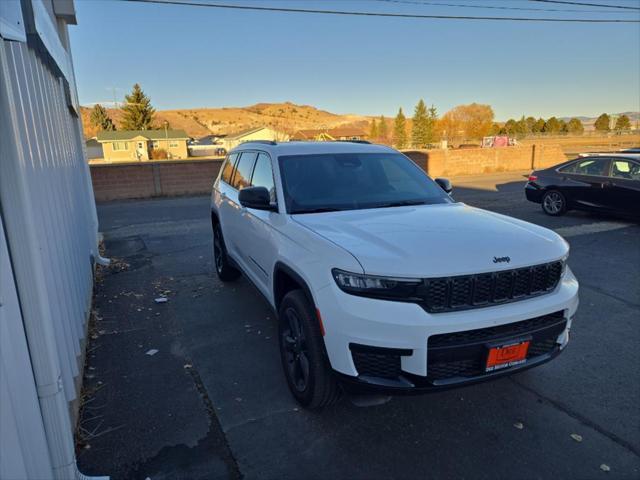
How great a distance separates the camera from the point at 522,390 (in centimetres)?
330

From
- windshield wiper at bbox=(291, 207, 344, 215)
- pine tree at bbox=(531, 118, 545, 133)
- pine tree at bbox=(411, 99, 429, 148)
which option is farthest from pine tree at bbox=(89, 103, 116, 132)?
windshield wiper at bbox=(291, 207, 344, 215)

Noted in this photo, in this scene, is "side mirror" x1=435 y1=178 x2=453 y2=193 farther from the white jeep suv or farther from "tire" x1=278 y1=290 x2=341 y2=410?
"tire" x1=278 y1=290 x2=341 y2=410

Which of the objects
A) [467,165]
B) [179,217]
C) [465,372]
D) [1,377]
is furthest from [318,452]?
[467,165]

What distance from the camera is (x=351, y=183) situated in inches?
154

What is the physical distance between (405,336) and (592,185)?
363 inches

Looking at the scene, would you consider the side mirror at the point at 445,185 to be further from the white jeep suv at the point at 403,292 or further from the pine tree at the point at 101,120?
the pine tree at the point at 101,120

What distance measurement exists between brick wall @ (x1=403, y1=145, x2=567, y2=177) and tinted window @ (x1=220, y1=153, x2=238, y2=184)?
614 inches

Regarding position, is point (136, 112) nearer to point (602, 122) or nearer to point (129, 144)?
point (129, 144)

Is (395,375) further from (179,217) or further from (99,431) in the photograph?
(179,217)

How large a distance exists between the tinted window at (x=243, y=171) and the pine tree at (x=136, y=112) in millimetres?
72036

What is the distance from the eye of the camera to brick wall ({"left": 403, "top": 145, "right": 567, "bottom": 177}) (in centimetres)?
2144

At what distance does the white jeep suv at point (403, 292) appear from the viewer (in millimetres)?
2414

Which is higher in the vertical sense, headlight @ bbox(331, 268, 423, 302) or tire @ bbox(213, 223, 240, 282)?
headlight @ bbox(331, 268, 423, 302)

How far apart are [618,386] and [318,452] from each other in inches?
95.5
